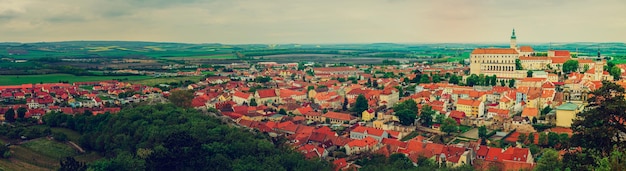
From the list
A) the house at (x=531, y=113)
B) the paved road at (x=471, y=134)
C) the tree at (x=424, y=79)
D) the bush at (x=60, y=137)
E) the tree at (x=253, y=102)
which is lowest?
the paved road at (x=471, y=134)

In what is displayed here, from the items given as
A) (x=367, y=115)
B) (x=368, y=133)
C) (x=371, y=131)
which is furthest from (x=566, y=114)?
(x=367, y=115)

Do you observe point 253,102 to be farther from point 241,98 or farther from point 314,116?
point 314,116

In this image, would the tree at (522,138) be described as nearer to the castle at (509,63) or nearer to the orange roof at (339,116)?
the orange roof at (339,116)

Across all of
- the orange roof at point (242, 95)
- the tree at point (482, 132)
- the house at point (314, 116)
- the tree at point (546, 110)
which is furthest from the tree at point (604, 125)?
the orange roof at point (242, 95)

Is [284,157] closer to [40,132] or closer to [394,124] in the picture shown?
[394,124]

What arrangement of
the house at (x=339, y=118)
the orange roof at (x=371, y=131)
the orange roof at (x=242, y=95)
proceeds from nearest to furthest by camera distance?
the orange roof at (x=371, y=131), the house at (x=339, y=118), the orange roof at (x=242, y=95)

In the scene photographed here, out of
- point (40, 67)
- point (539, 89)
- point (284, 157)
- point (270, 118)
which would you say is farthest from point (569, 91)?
point (40, 67)
